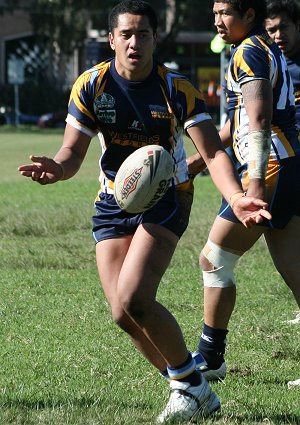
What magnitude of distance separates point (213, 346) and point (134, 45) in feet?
6.29

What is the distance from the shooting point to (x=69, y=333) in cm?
709

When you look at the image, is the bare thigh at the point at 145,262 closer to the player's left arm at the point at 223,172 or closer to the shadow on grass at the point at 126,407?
the player's left arm at the point at 223,172

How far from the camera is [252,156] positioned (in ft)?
18.2

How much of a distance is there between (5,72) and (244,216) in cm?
6284

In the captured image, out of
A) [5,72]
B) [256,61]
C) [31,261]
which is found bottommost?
[5,72]

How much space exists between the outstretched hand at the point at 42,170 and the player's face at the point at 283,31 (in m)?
2.25

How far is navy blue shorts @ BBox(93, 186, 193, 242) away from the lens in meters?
5.29

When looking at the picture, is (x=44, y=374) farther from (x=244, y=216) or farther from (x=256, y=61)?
(x=256, y=61)

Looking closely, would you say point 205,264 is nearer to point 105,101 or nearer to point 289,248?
point 289,248

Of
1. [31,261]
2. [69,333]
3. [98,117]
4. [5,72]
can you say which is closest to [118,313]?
[98,117]

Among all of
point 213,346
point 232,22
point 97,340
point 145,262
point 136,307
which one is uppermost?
point 232,22

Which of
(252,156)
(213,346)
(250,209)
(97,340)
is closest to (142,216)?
(250,209)

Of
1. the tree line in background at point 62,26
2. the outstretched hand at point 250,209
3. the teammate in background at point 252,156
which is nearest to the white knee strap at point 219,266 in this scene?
Result: the teammate in background at point 252,156

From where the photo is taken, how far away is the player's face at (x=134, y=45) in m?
5.27
